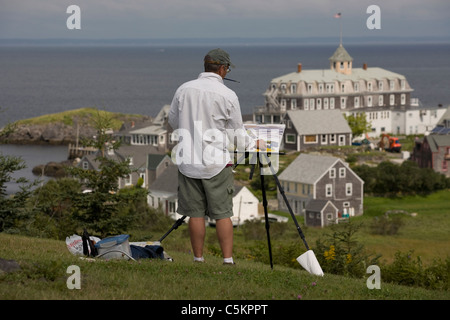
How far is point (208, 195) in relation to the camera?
35.0ft

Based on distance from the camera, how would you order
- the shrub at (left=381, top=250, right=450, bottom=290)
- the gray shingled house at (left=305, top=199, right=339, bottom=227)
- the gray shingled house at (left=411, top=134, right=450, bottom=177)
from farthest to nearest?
the gray shingled house at (left=411, top=134, right=450, bottom=177) < the gray shingled house at (left=305, top=199, right=339, bottom=227) < the shrub at (left=381, top=250, right=450, bottom=290)

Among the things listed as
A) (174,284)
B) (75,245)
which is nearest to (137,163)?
(75,245)

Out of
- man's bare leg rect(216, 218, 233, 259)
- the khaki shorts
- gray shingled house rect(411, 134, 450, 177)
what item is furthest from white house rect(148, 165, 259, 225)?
the khaki shorts

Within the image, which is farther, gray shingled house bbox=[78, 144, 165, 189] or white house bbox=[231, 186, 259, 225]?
gray shingled house bbox=[78, 144, 165, 189]

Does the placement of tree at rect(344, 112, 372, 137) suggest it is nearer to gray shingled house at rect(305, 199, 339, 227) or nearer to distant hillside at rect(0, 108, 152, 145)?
distant hillside at rect(0, 108, 152, 145)

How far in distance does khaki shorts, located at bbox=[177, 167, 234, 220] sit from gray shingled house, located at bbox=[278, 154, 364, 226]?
4352 centimetres

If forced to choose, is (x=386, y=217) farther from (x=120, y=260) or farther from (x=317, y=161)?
(x=120, y=260)

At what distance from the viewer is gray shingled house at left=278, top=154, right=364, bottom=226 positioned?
5512cm

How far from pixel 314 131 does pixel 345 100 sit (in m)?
18.7

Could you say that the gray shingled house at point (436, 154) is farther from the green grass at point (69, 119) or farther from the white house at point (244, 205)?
the green grass at point (69, 119)

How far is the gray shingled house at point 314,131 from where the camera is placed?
3196 inches

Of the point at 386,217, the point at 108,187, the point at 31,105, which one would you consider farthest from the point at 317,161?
the point at 31,105

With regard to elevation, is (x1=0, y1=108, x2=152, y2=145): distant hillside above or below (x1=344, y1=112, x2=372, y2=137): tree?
below

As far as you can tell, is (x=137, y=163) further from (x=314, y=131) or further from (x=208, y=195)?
(x=208, y=195)
